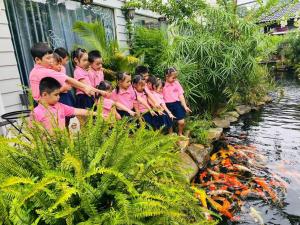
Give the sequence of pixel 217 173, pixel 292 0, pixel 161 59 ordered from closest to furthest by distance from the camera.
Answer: pixel 217 173
pixel 161 59
pixel 292 0

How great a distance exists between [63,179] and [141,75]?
11.7 ft

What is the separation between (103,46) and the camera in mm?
7270

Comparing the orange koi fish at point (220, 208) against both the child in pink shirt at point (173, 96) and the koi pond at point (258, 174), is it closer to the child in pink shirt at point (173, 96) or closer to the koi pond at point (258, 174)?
the koi pond at point (258, 174)

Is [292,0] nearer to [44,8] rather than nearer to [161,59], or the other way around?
[161,59]

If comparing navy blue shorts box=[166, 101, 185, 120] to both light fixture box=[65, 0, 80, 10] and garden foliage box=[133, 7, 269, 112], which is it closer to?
garden foliage box=[133, 7, 269, 112]

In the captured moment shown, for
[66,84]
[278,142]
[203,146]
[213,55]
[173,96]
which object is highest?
[66,84]

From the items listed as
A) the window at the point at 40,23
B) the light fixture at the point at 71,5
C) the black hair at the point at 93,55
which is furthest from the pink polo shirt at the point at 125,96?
the light fixture at the point at 71,5

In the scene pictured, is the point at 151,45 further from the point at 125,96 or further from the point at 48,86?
the point at 48,86

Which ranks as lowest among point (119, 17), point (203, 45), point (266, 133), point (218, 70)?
point (266, 133)

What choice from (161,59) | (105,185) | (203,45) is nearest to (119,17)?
(161,59)

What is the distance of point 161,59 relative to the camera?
858 cm

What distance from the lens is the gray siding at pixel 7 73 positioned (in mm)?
5246

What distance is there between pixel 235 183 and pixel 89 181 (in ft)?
11.2

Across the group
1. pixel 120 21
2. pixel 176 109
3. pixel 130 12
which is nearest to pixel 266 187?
pixel 176 109
